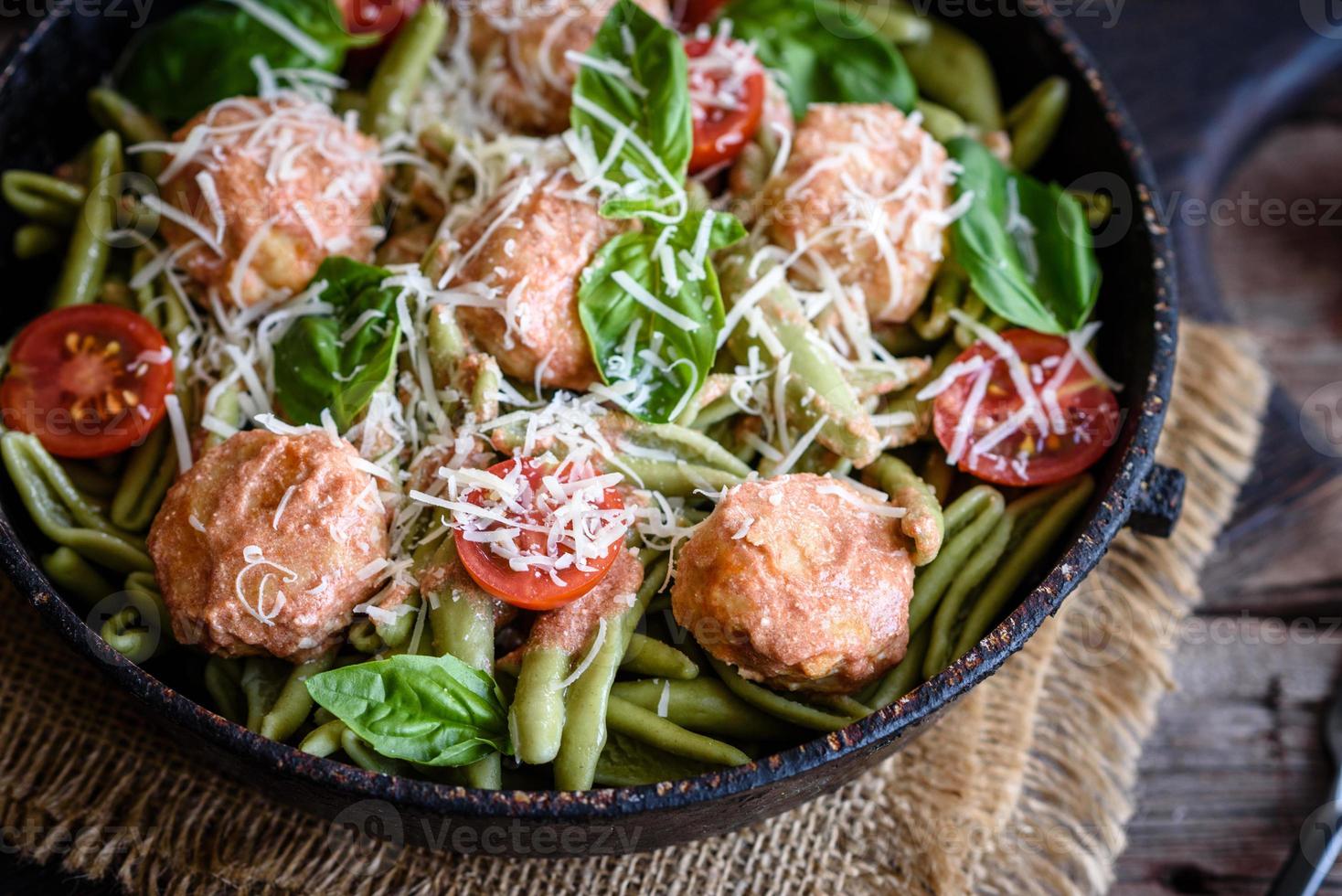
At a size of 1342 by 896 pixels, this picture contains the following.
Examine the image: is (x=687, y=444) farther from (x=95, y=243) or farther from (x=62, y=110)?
(x=62, y=110)

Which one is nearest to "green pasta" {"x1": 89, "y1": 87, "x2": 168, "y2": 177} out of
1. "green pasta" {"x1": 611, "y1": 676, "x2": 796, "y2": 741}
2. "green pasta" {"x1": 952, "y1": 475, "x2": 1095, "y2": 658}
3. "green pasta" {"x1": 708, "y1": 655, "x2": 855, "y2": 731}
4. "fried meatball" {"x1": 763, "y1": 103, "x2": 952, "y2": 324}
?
"fried meatball" {"x1": 763, "y1": 103, "x2": 952, "y2": 324}

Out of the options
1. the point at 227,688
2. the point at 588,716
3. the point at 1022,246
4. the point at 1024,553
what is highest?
the point at 1022,246

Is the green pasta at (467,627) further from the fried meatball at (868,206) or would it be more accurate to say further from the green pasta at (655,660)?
the fried meatball at (868,206)

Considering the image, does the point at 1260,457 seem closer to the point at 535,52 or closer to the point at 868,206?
the point at 868,206

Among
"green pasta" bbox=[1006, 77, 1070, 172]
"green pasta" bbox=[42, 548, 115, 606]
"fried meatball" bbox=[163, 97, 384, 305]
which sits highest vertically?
"green pasta" bbox=[1006, 77, 1070, 172]

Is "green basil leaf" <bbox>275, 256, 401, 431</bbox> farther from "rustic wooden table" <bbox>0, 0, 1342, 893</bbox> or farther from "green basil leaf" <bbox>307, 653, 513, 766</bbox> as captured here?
"rustic wooden table" <bbox>0, 0, 1342, 893</bbox>

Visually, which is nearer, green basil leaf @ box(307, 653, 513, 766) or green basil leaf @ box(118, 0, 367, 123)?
green basil leaf @ box(307, 653, 513, 766)

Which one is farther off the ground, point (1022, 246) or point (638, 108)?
point (638, 108)

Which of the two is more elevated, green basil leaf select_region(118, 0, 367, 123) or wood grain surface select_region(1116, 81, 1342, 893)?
green basil leaf select_region(118, 0, 367, 123)

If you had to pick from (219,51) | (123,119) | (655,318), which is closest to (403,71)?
(219,51)
